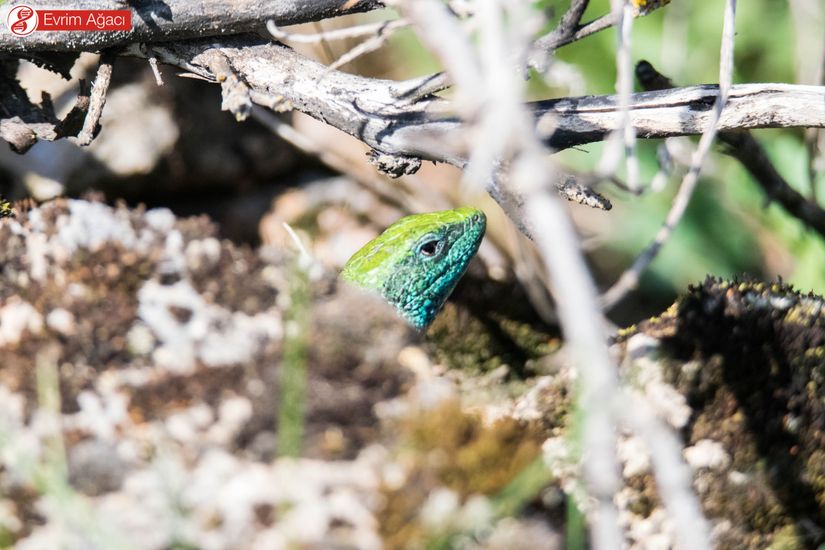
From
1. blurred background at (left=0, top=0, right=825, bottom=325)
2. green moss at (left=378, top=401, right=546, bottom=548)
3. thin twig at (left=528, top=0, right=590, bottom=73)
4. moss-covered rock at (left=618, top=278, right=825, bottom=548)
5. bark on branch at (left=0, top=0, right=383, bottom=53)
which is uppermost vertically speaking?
blurred background at (left=0, top=0, right=825, bottom=325)

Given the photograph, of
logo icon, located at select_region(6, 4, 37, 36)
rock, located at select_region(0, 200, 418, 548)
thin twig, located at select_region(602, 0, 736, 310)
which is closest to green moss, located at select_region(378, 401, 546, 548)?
rock, located at select_region(0, 200, 418, 548)

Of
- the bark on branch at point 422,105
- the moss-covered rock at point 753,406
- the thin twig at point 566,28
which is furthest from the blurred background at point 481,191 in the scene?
the thin twig at point 566,28

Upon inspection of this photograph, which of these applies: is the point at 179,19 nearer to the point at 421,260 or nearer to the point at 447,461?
the point at 421,260

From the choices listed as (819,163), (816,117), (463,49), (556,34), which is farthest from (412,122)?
(819,163)

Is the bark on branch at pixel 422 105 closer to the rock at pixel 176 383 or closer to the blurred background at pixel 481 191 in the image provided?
the rock at pixel 176 383

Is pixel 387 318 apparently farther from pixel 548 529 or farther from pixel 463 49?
pixel 463 49

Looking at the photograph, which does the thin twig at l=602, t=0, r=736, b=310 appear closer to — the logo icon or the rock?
the rock
